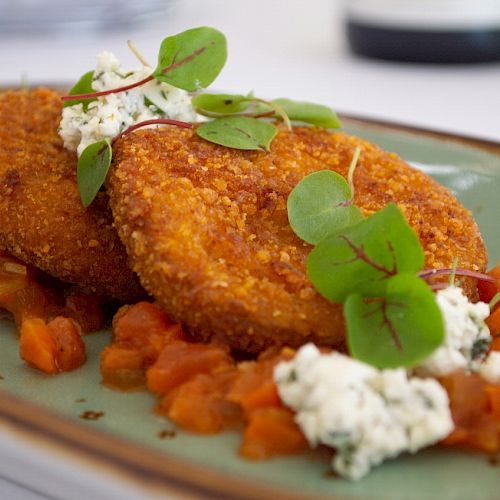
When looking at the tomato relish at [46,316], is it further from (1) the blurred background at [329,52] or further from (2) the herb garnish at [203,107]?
(1) the blurred background at [329,52]

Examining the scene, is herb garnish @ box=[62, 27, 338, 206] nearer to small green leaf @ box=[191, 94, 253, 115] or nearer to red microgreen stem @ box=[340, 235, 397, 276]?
small green leaf @ box=[191, 94, 253, 115]

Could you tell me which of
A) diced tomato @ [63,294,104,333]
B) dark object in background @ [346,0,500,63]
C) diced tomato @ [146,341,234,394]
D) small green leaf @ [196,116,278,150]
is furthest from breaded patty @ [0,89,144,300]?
dark object in background @ [346,0,500,63]

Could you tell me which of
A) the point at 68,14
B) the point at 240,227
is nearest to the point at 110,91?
the point at 240,227

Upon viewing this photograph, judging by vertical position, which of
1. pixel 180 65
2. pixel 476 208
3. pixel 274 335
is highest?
pixel 180 65

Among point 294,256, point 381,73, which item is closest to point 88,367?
point 294,256

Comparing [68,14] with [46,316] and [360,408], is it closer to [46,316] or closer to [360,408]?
[46,316]

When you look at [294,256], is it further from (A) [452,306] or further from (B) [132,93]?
(B) [132,93]
